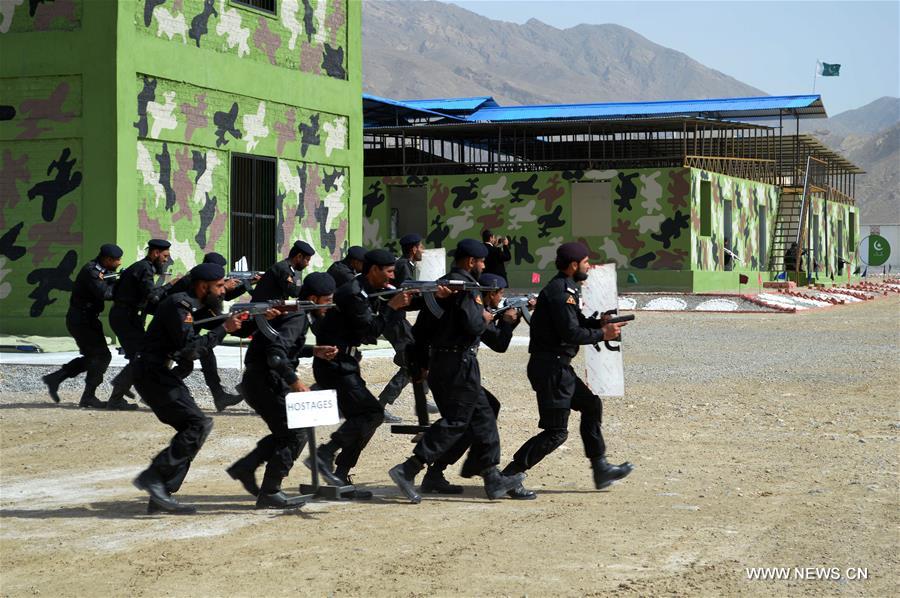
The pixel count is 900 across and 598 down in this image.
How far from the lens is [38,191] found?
738 inches

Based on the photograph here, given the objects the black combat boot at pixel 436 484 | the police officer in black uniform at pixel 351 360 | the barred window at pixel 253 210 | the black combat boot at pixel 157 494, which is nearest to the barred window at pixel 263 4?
the barred window at pixel 253 210

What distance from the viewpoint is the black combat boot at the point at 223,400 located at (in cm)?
1429

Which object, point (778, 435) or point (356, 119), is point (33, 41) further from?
point (778, 435)

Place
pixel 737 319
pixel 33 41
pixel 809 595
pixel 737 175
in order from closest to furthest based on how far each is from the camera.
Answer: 1. pixel 809 595
2. pixel 33 41
3. pixel 737 319
4. pixel 737 175

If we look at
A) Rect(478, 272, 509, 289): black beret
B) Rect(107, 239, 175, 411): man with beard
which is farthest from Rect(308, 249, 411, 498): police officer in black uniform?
Rect(107, 239, 175, 411): man with beard

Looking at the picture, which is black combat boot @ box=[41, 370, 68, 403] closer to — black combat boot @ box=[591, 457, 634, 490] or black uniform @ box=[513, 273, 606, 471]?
black uniform @ box=[513, 273, 606, 471]

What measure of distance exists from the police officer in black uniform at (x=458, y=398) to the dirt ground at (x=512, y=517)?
221mm

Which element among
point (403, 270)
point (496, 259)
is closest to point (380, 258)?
point (403, 270)

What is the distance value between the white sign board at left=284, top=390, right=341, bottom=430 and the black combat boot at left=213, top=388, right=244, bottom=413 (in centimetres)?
545

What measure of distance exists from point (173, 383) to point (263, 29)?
42.8 feet

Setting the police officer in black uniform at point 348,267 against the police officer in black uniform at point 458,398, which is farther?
the police officer in black uniform at point 348,267

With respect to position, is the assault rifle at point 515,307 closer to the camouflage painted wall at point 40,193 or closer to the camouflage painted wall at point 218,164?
the camouflage painted wall at point 218,164

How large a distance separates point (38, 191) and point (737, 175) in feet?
105

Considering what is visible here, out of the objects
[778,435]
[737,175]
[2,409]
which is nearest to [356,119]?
[2,409]
